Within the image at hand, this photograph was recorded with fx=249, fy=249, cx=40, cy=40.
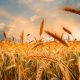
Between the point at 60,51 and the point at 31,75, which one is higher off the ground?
the point at 60,51

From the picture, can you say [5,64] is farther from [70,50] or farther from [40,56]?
[40,56]

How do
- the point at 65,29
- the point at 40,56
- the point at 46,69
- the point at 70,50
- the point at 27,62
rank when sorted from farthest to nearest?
the point at 65,29 → the point at 70,50 → the point at 27,62 → the point at 46,69 → the point at 40,56

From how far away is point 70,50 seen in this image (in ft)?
11.4

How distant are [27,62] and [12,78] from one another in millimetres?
305

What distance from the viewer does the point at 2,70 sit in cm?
334

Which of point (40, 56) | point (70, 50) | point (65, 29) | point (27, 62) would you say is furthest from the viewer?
point (65, 29)

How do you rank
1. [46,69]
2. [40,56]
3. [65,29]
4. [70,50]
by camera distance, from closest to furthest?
[40,56]
[46,69]
[70,50]
[65,29]

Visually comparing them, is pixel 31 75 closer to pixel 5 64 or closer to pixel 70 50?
pixel 5 64

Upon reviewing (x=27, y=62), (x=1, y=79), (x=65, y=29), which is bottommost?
(x=1, y=79)

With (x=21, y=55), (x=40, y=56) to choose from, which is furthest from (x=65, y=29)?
(x=40, y=56)

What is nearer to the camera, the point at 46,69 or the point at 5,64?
the point at 46,69

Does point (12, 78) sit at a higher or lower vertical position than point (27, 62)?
lower

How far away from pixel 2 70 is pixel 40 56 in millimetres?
1273

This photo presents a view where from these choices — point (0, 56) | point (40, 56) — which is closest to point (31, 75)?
point (0, 56)
